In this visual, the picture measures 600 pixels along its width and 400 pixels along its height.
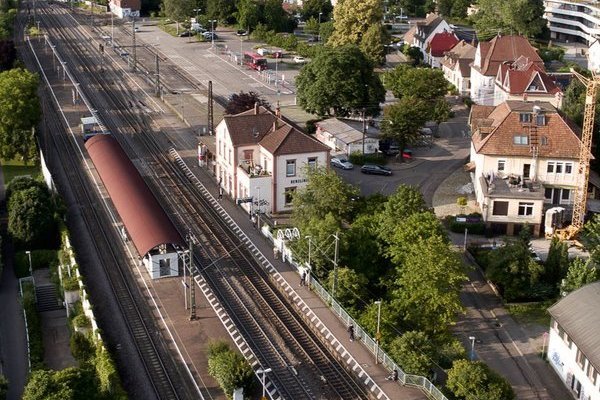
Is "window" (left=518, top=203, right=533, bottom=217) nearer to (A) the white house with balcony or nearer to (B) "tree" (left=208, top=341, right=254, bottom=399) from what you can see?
(B) "tree" (left=208, top=341, right=254, bottom=399)

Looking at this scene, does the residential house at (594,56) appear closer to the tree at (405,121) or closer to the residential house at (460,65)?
the residential house at (460,65)

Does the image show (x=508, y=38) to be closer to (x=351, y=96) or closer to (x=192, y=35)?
(x=351, y=96)

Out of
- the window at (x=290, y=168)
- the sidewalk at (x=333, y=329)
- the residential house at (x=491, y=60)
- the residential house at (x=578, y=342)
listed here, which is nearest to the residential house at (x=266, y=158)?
the window at (x=290, y=168)

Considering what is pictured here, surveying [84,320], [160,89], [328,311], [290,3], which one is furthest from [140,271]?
[290,3]

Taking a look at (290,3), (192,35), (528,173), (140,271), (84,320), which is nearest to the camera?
(84,320)

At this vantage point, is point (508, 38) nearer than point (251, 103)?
No
